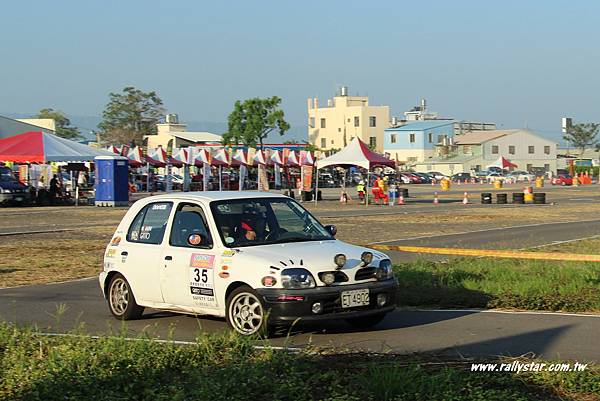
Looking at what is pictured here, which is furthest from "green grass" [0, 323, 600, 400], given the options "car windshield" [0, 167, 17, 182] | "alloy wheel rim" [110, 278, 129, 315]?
"car windshield" [0, 167, 17, 182]

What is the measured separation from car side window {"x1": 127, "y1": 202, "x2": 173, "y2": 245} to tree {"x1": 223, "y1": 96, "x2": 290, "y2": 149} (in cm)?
10087

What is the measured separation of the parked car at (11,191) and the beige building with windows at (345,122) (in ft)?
308

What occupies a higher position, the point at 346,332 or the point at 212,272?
the point at 212,272

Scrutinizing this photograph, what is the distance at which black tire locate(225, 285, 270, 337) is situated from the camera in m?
9.44

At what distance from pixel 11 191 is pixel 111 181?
491 centimetres

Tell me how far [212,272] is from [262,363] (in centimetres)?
280

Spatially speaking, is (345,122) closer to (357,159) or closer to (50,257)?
(357,159)

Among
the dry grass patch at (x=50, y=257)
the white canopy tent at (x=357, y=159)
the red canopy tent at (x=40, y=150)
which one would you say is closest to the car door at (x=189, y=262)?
the dry grass patch at (x=50, y=257)

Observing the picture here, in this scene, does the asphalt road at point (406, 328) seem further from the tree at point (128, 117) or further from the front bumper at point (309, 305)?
the tree at point (128, 117)

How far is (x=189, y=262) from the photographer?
10.3 metres

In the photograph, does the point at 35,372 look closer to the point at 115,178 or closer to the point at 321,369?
the point at 321,369

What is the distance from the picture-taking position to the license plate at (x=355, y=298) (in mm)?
9570

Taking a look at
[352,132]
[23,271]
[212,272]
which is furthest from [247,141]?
[212,272]

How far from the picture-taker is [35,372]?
7.27 meters
